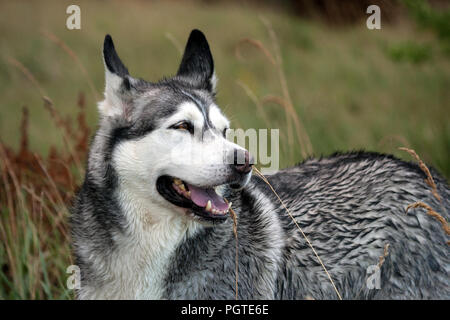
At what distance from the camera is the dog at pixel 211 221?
3262mm

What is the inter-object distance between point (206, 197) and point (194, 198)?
78mm

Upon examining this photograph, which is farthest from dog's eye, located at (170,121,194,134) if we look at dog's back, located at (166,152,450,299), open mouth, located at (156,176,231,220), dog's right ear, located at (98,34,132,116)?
dog's back, located at (166,152,450,299)

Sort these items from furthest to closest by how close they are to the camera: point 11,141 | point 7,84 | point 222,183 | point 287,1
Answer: point 287,1
point 7,84
point 11,141
point 222,183

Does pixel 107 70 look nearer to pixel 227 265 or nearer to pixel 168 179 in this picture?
pixel 168 179

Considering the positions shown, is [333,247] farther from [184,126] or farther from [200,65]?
[200,65]

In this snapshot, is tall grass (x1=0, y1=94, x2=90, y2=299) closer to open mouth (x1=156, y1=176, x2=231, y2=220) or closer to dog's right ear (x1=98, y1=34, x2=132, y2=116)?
dog's right ear (x1=98, y1=34, x2=132, y2=116)

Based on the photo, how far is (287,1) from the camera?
1611cm

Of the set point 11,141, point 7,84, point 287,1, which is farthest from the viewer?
point 287,1

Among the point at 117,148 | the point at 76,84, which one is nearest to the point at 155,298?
the point at 117,148

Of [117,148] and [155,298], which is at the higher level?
[117,148]

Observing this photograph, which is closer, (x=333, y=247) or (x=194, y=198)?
(x=194, y=198)

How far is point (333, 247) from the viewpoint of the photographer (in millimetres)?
3512

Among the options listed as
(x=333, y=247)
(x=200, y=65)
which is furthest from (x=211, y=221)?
(x=200, y=65)

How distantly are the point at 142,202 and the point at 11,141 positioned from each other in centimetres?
598
